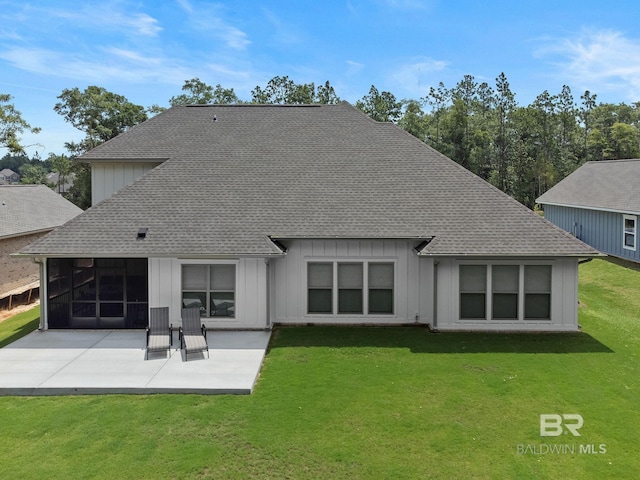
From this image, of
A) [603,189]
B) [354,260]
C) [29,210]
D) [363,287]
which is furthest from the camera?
[603,189]

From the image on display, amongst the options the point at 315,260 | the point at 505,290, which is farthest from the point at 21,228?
the point at 505,290

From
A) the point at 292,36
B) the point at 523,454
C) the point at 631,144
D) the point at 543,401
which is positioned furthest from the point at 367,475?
the point at 631,144

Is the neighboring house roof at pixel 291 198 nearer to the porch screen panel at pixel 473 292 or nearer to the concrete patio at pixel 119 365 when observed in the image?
the porch screen panel at pixel 473 292

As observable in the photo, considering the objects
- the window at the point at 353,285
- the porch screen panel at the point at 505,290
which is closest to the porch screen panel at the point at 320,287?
the window at the point at 353,285

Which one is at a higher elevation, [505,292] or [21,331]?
[505,292]

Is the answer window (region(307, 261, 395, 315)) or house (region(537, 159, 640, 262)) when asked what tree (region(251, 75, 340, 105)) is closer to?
house (region(537, 159, 640, 262))

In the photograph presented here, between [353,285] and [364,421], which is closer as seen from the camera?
[364,421]

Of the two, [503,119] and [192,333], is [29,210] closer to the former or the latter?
[192,333]
